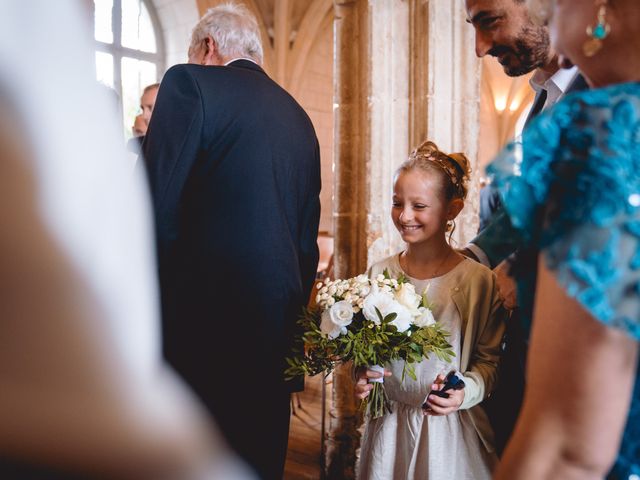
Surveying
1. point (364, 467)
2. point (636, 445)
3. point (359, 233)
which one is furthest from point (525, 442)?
point (359, 233)

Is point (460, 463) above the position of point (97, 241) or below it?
below

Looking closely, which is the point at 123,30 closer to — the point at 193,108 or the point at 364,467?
the point at 193,108

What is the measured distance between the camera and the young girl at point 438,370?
205 centimetres

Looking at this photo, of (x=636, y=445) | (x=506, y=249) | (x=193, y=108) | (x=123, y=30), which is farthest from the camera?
(x=123, y=30)

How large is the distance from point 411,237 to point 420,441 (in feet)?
2.59

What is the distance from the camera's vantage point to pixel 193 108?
2.23 metres

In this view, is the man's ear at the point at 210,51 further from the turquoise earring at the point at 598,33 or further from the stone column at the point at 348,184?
the turquoise earring at the point at 598,33

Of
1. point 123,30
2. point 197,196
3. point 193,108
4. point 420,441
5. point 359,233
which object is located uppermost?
point 123,30

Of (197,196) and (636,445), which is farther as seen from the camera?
(197,196)

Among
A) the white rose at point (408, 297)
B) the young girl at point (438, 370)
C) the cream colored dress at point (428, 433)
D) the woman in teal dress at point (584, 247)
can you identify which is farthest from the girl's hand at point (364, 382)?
the woman in teal dress at point (584, 247)

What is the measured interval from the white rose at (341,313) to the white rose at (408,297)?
172mm

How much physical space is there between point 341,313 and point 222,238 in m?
0.68

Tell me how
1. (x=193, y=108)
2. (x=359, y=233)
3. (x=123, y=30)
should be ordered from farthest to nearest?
(x=123, y=30)
(x=359, y=233)
(x=193, y=108)

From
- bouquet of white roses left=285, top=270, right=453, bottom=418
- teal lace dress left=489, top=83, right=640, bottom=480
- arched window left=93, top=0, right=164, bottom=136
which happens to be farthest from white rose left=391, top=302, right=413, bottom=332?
arched window left=93, top=0, right=164, bottom=136
